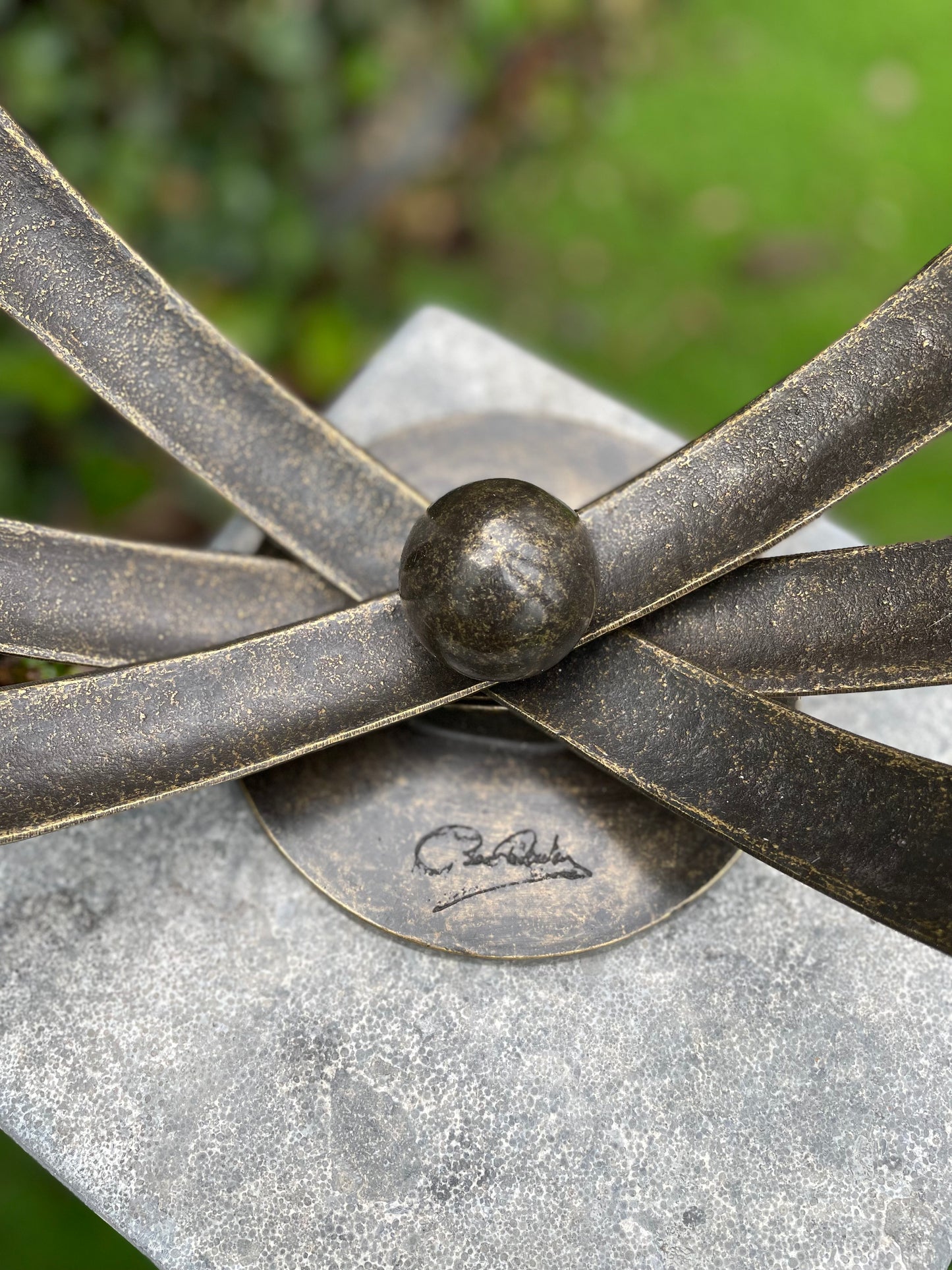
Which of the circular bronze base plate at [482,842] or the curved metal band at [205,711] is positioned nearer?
the curved metal band at [205,711]

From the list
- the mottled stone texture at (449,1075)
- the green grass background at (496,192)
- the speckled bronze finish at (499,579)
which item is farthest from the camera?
the green grass background at (496,192)

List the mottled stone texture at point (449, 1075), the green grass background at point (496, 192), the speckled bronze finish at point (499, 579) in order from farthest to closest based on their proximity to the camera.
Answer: the green grass background at point (496, 192) < the mottled stone texture at point (449, 1075) < the speckled bronze finish at point (499, 579)

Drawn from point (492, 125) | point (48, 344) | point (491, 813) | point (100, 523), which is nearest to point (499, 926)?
point (491, 813)

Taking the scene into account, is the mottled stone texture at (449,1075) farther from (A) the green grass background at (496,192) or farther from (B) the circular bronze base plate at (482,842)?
(A) the green grass background at (496,192)

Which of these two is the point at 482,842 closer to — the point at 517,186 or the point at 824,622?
the point at 824,622

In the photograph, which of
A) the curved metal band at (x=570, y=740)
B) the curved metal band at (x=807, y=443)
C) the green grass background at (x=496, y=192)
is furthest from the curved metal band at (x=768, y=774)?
the green grass background at (x=496, y=192)

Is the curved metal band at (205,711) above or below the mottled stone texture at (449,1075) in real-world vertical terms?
above

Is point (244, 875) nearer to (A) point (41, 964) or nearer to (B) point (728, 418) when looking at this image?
(A) point (41, 964)

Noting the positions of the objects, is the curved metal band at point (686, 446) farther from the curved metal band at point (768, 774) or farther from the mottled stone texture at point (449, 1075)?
the mottled stone texture at point (449, 1075)
